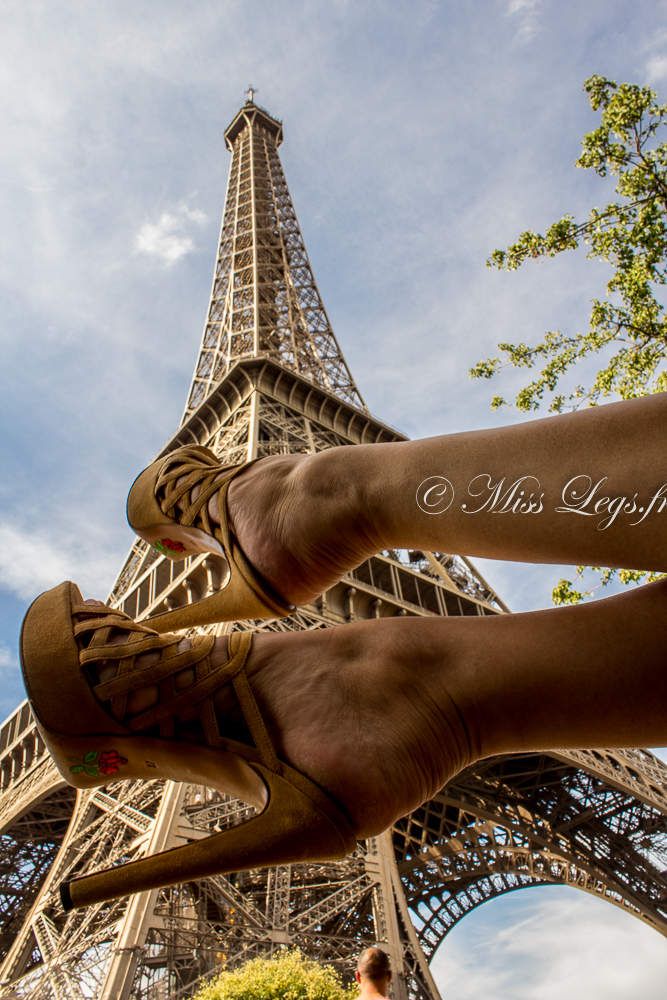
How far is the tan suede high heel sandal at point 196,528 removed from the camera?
2000 millimetres

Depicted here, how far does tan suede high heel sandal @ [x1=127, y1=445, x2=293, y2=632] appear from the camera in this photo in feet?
6.56

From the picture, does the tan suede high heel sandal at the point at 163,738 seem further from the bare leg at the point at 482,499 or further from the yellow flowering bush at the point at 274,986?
the yellow flowering bush at the point at 274,986

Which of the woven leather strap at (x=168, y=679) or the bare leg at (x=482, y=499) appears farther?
the woven leather strap at (x=168, y=679)

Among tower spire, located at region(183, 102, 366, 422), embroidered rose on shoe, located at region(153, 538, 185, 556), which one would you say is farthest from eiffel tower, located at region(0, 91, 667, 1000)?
embroidered rose on shoe, located at region(153, 538, 185, 556)

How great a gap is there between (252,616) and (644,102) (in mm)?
7530

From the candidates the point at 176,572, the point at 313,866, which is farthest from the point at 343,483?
the point at 176,572

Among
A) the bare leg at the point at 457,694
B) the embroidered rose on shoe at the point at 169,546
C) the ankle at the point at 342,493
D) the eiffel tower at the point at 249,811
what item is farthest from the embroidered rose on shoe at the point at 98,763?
the eiffel tower at the point at 249,811

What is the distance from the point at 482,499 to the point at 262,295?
108 ft

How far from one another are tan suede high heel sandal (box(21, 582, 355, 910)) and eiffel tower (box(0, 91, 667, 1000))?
727 cm

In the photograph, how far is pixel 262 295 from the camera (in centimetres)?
3259

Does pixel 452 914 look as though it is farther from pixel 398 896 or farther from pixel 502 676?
pixel 502 676

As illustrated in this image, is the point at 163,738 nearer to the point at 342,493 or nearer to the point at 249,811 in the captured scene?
the point at 342,493

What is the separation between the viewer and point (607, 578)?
287 inches

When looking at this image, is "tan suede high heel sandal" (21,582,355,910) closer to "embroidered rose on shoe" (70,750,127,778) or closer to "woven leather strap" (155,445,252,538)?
"embroidered rose on shoe" (70,750,127,778)
